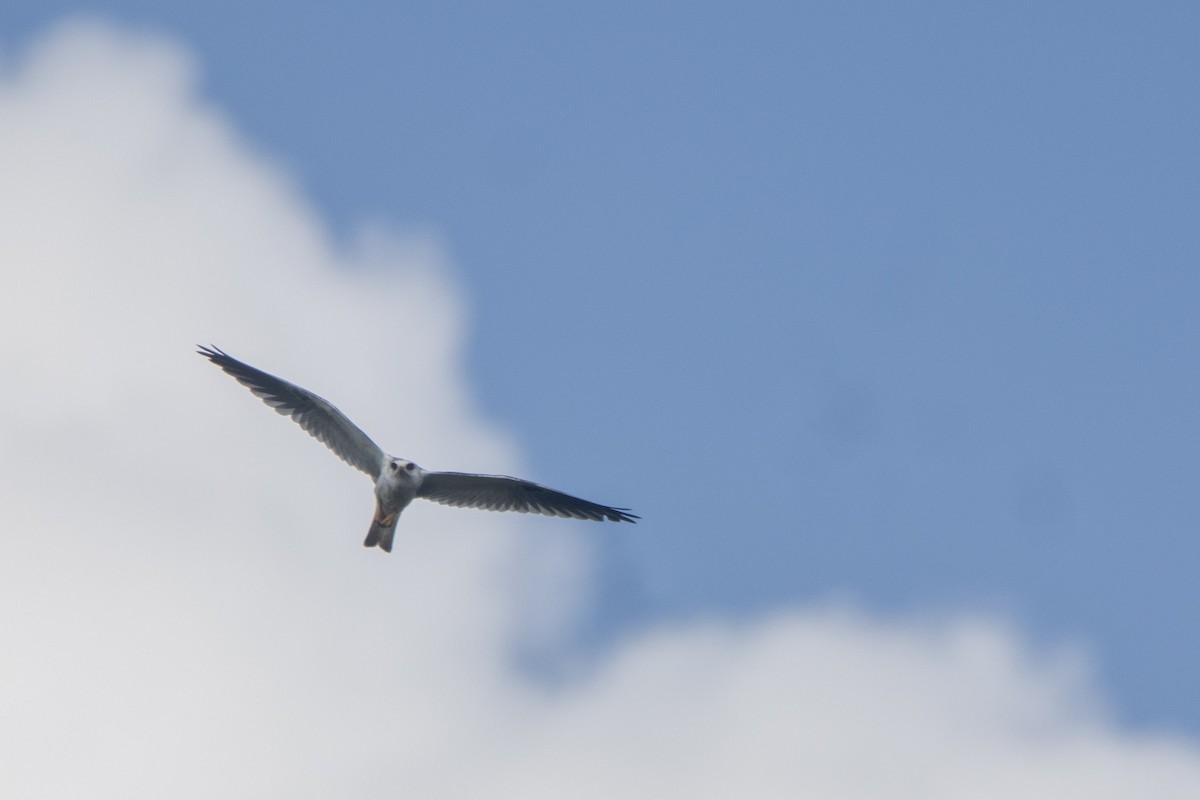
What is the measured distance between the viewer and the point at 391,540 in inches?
946

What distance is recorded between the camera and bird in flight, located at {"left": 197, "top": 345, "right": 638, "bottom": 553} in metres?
23.9

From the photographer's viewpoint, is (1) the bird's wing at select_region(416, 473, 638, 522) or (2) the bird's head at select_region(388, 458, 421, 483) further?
(1) the bird's wing at select_region(416, 473, 638, 522)

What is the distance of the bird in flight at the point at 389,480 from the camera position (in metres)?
23.9

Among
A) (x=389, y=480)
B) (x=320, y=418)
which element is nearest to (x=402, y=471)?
(x=389, y=480)

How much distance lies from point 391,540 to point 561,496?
3.44 meters

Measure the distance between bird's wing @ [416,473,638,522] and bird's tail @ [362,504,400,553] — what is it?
875 mm

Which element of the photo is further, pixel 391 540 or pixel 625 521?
pixel 625 521

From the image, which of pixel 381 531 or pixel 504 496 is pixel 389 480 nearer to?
pixel 381 531

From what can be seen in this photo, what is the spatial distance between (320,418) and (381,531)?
243cm

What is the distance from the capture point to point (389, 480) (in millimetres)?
23828

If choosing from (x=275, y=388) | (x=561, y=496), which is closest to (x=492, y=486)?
(x=561, y=496)

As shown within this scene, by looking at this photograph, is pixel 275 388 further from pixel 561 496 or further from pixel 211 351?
pixel 561 496

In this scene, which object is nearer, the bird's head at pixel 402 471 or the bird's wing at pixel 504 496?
the bird's head at pixel 402 471

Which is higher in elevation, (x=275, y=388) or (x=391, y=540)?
(x=275, y=388)
